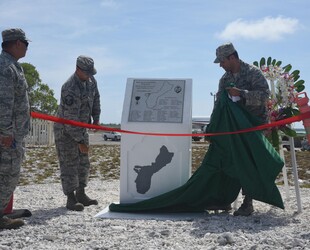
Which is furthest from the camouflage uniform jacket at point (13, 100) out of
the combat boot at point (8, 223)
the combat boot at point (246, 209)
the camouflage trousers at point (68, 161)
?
the combat boot at point (246, 209)

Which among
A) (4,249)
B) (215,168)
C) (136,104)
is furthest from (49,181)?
(4,249)

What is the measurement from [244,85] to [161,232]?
2.32 m

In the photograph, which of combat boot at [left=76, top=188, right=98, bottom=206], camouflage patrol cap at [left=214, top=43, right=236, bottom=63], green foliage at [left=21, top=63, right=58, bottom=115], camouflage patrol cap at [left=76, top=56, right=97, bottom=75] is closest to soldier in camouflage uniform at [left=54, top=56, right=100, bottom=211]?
camouflage patrol cap at [left=76, top=56, right=97, bottom=75]

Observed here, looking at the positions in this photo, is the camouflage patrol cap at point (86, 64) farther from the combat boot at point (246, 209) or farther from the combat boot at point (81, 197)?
the combat boot at point (246, 209)

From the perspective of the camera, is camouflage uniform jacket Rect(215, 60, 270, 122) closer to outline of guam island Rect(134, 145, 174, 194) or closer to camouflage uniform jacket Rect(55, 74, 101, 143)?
outline of guam island Rect(134, 145, 174, 194)

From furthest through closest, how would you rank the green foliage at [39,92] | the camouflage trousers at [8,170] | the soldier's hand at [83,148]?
1. the green foliage at [39,92]
2. the soldier's hand at [83,148]
3. the camouflage trousers at [8,170]

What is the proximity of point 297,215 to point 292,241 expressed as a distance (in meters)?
1.88

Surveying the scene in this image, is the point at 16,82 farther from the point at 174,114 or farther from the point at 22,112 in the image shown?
the point at 174,114

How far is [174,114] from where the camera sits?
6.45 metres

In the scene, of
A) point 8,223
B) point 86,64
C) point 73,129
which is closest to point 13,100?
point 8,223

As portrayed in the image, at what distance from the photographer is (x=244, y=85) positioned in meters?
6.09

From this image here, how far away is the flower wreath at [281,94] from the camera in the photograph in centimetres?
639

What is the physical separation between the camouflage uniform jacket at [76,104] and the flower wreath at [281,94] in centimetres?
241

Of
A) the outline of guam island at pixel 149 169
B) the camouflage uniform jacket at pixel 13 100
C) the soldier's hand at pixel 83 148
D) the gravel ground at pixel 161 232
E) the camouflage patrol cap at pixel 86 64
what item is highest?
the camouflage patrol cap at pixel 86 64
